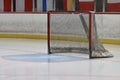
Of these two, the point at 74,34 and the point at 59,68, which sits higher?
the point at 74,34

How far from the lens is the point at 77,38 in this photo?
925 centimetres

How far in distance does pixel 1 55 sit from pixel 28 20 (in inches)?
201

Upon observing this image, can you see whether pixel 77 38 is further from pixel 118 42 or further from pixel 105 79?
pixel 105 79

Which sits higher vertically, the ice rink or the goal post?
the goal post

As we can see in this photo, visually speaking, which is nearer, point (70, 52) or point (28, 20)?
point (70, 52)

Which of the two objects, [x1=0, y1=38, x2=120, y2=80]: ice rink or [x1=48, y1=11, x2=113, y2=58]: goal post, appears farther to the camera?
[x1=48, y1=11, x2=113, y2=58]: goal post

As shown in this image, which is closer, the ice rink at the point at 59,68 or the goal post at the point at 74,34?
the ice rink at the point at 59,68

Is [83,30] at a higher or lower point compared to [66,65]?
higher

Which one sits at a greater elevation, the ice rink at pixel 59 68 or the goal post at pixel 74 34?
the goal post at pixel 74 34

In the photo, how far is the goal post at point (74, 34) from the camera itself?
8.55 meters

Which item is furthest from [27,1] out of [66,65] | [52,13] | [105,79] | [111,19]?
[105,79]

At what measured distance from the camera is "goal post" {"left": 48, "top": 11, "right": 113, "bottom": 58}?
337 inches

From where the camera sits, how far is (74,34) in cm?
955

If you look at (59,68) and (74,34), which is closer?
(59,68)
